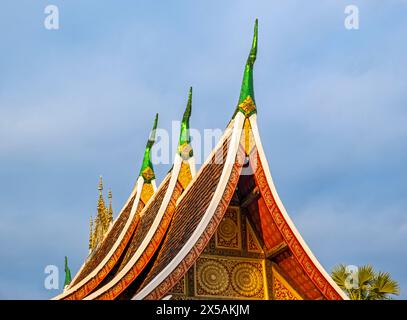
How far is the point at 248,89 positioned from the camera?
8898 mm

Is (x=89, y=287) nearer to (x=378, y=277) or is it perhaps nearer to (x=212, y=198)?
(x=212, y=198)

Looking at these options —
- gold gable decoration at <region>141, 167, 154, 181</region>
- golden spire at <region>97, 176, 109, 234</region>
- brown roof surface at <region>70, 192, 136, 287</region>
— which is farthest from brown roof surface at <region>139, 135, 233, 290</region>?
golden spire at <region>97, 176, 109, 234</region>

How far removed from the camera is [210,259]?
8.81 metres

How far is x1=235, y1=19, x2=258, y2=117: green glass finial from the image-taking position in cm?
877

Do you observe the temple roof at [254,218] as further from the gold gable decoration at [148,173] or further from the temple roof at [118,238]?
the gold gable decoration at [148,173]

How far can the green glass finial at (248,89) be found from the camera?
28.8 ft

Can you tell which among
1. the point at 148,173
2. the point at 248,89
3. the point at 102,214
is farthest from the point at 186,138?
the point at 102,214

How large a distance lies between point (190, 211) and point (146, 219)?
2904mm

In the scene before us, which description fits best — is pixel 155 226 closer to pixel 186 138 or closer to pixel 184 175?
pixel 184 175

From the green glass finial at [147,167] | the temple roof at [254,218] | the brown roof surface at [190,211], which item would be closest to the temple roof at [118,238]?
the green glass finial at [147,167]

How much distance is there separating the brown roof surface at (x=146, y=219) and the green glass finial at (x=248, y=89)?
10.5 ft

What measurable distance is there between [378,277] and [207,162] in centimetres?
546

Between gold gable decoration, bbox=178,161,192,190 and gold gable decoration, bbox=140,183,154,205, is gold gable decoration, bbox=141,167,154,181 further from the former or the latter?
gold gable decoration, bbox=178,161,192,190
